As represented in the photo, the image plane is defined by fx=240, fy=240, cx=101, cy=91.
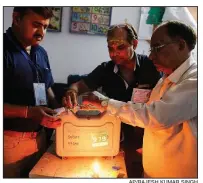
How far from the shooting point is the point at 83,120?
4.22ft

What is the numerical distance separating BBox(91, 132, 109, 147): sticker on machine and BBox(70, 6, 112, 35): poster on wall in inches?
29.9

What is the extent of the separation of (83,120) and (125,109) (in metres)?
0.25

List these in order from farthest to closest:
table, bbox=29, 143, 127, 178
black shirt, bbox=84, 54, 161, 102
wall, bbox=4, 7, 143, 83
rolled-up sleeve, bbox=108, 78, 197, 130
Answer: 1. wall, bbox=4, 7, 143, 83
2. black shirt, bbox=84, 54, 161, 102
3. table, bbox=29, 143, 127, 178
4. rolled-up sleeve, bbox=108, 78, 197, 130

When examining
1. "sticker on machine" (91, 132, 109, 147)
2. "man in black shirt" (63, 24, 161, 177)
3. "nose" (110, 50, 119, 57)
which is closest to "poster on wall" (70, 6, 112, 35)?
"man in black shirt" (63, 24, 161, 177)

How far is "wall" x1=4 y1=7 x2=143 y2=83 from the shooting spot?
1.91m

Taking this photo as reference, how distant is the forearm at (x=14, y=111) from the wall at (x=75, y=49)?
0.74 m

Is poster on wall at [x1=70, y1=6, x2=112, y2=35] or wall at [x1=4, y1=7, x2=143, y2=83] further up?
poster on wall at [x1=70, y1=6, x2=112, y2=35]

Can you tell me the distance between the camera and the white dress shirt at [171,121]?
1063 millimetres

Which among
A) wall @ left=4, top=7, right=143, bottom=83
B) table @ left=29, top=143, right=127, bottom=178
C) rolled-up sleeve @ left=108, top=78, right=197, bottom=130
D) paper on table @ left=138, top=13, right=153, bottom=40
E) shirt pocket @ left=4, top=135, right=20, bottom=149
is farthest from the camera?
paper on table @ left=138, top=13, right=153, bottom=40

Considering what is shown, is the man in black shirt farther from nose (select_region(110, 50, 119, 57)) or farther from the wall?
the wall

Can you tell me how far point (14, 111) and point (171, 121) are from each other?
0.79 meters

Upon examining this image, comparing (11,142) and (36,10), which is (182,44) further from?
(11,142)
